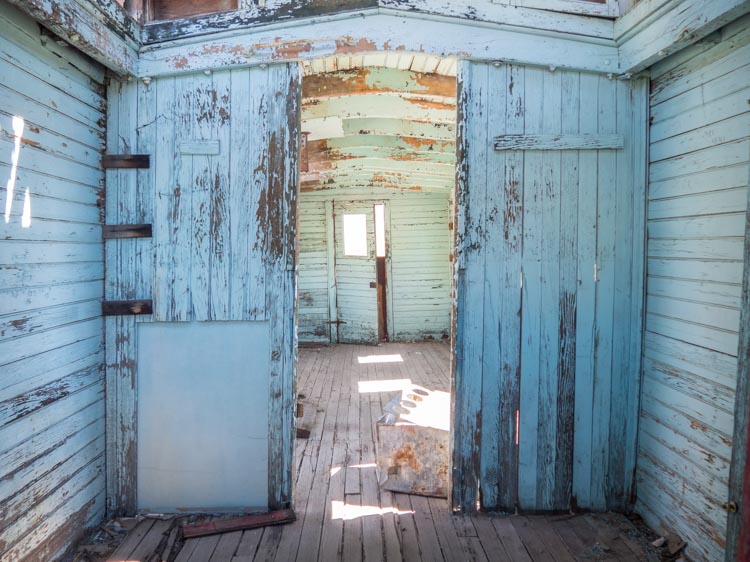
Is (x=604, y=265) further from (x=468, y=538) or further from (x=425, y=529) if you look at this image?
(x=425, y=529)

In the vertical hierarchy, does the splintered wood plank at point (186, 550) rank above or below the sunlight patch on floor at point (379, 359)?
below

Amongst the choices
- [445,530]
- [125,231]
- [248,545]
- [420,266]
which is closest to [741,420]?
[445,530]

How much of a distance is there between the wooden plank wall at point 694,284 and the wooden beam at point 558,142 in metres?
0.27

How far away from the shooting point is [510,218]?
261 centimetres

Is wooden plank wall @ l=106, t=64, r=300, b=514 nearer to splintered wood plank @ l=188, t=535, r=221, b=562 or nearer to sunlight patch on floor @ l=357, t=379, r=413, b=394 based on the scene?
splintered wood plank @ l=188, t=535, r=221, b=562

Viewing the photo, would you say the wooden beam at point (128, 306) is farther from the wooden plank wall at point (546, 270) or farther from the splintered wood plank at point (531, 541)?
the splintered wood plank at point (531, 541)

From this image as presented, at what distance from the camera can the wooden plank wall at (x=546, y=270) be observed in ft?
8.55

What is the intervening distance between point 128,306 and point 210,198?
0.80 metres

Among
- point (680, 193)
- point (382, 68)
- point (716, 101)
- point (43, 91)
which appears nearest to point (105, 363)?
point (43, 91)

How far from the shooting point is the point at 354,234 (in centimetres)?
796

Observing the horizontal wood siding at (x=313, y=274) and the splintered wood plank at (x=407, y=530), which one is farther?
the horizontal wood siding at (x=313, y=274)

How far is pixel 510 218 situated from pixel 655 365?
1.19 metres

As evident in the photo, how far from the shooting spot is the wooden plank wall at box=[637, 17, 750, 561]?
2062mm

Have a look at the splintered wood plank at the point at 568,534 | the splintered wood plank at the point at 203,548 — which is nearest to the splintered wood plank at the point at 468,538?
the splintered wood plank at the point at 568,534
